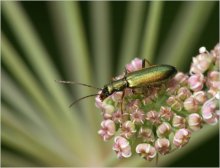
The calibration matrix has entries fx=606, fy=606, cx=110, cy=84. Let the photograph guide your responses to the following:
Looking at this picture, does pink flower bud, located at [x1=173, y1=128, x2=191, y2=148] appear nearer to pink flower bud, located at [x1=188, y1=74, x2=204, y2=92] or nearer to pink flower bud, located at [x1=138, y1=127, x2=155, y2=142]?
pink flower bud, located at [x1=138, y1=127, x2=155, y2=142]

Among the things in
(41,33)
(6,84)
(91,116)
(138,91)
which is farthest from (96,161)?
(41,33)

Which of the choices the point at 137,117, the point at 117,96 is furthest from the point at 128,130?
the point at 117,96

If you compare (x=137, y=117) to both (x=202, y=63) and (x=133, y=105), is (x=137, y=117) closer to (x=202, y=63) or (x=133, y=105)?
(x=133, y=105)

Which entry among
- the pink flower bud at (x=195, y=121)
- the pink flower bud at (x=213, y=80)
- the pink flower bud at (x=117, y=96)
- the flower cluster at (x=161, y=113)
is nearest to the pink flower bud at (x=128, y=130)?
the flower cluster at (x=161, y=113)

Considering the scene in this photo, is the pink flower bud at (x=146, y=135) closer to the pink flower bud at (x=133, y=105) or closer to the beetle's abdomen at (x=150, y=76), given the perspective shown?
the pink flower bud at (x=133, y=105)

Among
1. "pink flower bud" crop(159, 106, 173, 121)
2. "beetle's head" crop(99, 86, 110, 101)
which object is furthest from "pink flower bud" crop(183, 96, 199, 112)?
"beetle's head" crop(99, 86, 110, 101)

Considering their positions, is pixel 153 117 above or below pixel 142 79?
below

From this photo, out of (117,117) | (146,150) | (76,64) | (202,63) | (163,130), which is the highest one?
(76,64)

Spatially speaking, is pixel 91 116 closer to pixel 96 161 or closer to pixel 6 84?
pixel 96 161
